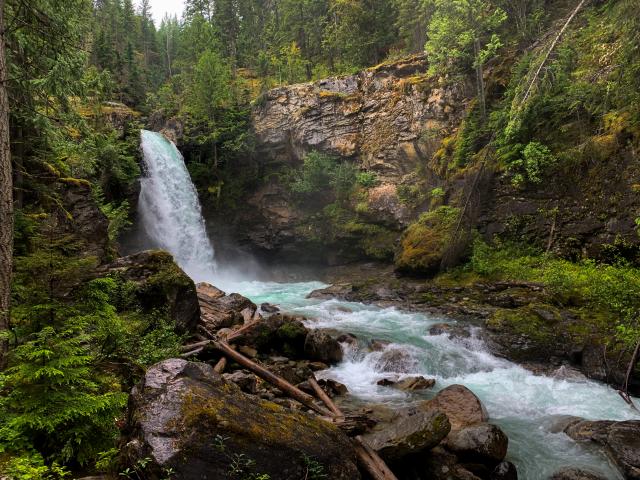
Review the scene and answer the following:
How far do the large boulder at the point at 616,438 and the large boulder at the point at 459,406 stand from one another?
5.09ft

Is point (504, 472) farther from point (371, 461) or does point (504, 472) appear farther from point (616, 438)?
point (371, 461)

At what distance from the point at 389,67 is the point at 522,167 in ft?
50.1

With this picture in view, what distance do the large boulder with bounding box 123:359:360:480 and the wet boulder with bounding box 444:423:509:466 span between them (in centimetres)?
235

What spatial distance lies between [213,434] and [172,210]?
24962 millimetres

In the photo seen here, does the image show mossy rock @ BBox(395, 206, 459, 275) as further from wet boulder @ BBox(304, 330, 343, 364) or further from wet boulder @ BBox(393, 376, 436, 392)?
wet boulder @ BBox(393, 376, 436, 392)

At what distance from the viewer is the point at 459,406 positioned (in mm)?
7504

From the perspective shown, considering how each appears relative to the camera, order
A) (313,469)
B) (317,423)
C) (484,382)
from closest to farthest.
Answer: (313,469)
(317,423)
(484,382)

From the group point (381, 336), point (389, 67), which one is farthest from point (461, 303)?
point (389, 67)

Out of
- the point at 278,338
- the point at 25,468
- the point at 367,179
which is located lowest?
the point at 278,338

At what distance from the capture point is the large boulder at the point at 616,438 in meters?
5.84

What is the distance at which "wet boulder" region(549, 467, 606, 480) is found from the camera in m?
5.68

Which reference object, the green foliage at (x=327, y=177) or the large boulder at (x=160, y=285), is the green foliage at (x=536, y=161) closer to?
the green foliage at (x=327, y=177)

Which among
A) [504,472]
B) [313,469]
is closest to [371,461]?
[313,469]

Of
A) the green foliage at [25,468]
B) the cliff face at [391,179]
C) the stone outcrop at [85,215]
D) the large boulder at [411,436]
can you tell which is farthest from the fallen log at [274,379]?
the cliff face at [391,179]
